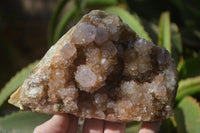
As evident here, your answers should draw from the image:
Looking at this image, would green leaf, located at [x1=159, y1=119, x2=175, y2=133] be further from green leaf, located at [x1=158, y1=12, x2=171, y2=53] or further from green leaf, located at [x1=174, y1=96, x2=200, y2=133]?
green leaf, located at [x1=158, y1=12, x2=171, y2=53]

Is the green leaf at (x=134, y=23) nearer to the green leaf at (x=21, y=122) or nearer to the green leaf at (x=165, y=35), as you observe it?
the green leaf at (x=165, y=35)

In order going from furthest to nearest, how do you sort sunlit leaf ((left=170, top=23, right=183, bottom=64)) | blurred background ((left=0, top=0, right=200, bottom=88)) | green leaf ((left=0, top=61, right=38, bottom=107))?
blurred background ((left=0, top=0, right=200, bottom=88)) < sunlit leaf ((left=170, top=23, right=183, bottom=64)) < green leaf ((left=0, top=61, right=38, bottom=107))

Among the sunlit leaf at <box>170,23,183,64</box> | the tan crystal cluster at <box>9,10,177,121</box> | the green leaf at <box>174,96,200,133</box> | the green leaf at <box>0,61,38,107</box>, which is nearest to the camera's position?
the tan crystal cluster at <box>9,10,177,121</box>

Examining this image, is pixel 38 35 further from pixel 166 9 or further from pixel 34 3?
pixel 166 9

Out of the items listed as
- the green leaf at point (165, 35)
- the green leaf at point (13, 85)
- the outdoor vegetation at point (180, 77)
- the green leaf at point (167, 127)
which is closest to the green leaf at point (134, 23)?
the outdoor vegetation at point (180, 77)

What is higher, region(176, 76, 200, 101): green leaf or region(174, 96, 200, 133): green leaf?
region(176, 76, 200, 101): green leaf

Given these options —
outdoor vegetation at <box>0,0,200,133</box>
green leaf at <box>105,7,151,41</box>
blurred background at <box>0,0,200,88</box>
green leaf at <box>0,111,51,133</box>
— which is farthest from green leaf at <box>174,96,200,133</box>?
blurred background at <box>0,0,200,88</box>

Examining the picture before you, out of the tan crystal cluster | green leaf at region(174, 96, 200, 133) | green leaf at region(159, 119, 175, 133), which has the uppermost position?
the tan crystal cluster
